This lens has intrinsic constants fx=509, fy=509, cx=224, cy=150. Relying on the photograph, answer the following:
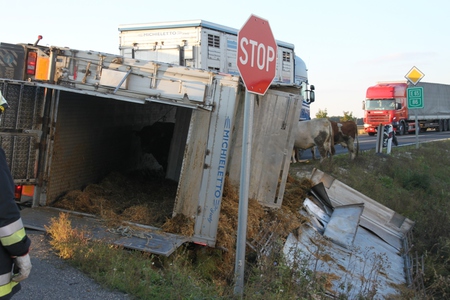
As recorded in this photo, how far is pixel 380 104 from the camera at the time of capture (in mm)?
33562

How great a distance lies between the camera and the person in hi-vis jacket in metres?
2.93

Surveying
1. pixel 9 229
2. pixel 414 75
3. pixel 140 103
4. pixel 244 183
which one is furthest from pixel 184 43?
pixel 9 229

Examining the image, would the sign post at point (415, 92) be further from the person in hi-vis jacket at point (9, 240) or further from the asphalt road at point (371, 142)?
the person in hi-vis jacket at point (9, 240)

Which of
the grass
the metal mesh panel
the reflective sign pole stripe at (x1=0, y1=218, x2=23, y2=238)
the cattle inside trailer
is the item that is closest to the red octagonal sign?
the cattle inside trailer

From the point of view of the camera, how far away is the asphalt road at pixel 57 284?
4773 millimetres

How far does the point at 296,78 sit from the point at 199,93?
1291 centimetres

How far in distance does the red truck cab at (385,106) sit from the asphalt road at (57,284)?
98.7ft

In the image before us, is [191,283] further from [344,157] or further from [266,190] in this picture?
[344,157]

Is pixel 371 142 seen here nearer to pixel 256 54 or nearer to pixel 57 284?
pixel 256 54

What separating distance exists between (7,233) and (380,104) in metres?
32.9

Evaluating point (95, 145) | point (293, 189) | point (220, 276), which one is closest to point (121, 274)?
point (220, 276)

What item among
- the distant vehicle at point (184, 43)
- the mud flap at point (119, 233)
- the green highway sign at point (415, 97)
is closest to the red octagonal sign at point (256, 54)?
the mud flap at point (119, 233)

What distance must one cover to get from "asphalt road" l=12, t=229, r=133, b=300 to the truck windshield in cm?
3062

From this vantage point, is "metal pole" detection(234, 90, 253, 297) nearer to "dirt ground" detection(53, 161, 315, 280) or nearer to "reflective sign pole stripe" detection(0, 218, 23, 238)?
"dirt ground" detection(53, 161, 315, 280)
